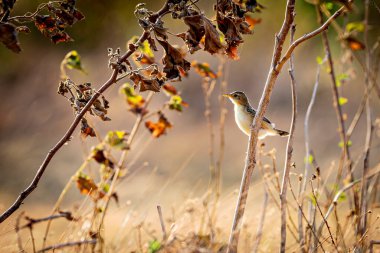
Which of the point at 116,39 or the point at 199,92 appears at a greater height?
the point at 116,39

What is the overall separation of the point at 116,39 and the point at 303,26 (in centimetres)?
259

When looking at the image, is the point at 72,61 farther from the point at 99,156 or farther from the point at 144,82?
the point at 144,82

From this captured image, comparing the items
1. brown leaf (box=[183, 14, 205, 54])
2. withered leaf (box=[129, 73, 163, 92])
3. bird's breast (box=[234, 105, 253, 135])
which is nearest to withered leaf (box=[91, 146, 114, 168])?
bird's breast (box=[234, 105, 253, 135])

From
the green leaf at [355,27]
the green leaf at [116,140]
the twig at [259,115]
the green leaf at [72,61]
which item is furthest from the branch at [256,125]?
the green leaf at [355,27]

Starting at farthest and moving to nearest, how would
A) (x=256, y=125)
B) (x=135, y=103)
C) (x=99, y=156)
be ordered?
(x=135, y=103) → (x=99, y=156) → (x=256, y=125)

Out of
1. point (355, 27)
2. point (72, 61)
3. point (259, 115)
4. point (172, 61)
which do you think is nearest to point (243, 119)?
point (355, 27)

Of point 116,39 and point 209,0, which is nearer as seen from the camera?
point 116,39

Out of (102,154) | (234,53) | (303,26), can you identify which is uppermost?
(303,26)

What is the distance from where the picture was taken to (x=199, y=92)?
22.1 feet

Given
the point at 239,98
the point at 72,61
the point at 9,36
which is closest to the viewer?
the point at 9,36

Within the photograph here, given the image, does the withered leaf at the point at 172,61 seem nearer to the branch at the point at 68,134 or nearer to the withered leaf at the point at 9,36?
the branch at the point at 68,134

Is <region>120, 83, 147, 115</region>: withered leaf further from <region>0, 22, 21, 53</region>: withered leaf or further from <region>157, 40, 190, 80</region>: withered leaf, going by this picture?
<region>0, 22, 21, 53</region>: withered leaf

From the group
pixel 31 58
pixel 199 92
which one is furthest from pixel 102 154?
pixel 31 58

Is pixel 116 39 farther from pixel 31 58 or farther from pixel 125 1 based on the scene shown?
pixel 31 58
